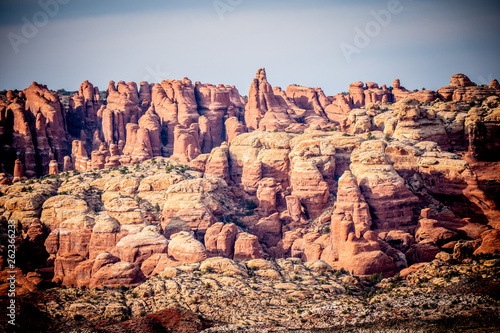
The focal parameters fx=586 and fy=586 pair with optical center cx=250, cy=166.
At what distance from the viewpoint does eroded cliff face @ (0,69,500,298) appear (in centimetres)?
8046

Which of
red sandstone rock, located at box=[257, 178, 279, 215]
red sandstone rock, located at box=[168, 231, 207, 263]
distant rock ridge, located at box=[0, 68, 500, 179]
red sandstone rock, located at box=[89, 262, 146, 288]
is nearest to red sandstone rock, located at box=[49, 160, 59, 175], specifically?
distant rock ridge, located at box=[0, 68, 500, 179]

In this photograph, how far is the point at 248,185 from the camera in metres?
108

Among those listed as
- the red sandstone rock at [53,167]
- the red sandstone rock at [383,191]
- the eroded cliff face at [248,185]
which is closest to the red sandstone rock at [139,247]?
the eroded cliff face at [248,185]

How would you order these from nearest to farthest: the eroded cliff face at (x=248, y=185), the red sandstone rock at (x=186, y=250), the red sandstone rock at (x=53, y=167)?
the red sandstone rock at (x=186, y=250), the eroded cliff face at (x=248, y=185), the red sandstone rock at (x=53, y=167)

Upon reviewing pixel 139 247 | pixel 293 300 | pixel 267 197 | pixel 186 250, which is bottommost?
pixel 293 300

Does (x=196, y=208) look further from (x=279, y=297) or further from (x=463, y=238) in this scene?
(x=463, y=238)

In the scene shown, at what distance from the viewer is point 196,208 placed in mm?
90812

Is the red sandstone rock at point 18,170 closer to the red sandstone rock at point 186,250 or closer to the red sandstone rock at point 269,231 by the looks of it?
the red sandstone rock at point 186,250

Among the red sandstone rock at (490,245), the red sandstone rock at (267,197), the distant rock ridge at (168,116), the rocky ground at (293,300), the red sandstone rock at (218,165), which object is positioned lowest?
the rocky ground at (293,300)

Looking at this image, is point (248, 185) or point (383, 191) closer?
point (383, 191)

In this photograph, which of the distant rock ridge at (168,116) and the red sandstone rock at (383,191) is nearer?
the red sandstone rock at (383,191)

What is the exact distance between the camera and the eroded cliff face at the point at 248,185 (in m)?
80.5

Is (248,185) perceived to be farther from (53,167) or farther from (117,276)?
(117,276)

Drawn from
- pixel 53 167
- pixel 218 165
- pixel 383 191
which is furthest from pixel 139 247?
pixel 53 167
